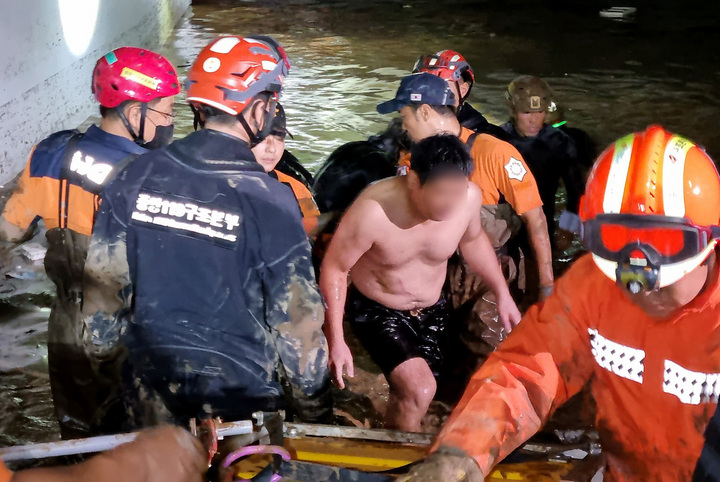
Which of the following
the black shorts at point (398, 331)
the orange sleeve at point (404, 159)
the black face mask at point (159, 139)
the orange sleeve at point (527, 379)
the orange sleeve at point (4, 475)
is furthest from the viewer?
the orange sleeve at point (404, 159)

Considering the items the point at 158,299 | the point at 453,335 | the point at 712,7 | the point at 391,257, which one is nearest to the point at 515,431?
the point at 158,299

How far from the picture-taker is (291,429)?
242cm

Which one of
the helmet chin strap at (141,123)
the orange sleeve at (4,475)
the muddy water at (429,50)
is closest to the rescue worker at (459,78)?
the muddy water at (429,50)

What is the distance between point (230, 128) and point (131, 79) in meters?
1.09

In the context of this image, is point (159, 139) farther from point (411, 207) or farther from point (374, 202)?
point (411, 207)

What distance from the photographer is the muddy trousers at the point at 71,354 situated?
360 centimetres

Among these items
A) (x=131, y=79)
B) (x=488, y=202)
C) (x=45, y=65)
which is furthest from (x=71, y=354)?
(x=45, y=65)

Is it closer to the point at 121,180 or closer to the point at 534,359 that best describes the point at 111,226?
the point at 121,180

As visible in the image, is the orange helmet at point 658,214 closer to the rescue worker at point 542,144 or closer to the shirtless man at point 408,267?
the shirtless man at point 408,267

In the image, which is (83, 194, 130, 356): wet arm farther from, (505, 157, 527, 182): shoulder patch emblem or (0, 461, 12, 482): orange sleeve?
(505, 157, 527, 182): shoulder patch emblem

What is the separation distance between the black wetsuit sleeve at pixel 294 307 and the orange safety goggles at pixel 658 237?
47.2 inches

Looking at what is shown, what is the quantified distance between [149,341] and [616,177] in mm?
1844

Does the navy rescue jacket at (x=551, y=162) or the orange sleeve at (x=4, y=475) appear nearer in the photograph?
the orange sleeve at (x=4, y=475)

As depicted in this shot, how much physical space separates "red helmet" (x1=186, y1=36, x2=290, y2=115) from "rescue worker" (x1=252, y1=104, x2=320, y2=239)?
0.31 metres
